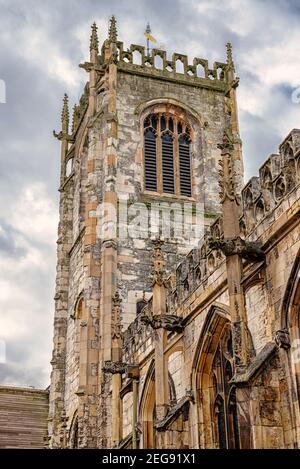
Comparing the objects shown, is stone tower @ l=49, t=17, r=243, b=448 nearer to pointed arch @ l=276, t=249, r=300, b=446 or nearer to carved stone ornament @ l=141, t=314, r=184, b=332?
carved stone ornament @ l=141, t=314, r=184, b=332

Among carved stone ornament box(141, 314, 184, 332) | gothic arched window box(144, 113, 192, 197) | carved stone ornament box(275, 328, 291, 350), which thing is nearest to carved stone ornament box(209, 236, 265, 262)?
carved stone ornament box(275, 328, 291, 350)

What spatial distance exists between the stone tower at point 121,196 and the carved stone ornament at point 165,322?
621 centimetres

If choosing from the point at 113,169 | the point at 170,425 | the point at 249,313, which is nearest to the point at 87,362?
the point at 113,169

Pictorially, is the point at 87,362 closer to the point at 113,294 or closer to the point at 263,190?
the point at 113,294

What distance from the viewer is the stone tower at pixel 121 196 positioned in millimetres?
24719

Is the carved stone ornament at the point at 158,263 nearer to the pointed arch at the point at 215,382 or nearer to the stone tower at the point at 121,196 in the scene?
the pointed arch at the point at 215,382

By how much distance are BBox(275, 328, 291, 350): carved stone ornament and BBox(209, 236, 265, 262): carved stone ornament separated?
4.97 feet

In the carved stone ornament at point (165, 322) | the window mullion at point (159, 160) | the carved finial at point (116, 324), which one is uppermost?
the window mullion at point (159, 160)

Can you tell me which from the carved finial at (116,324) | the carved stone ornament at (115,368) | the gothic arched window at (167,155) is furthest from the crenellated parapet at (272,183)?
the gothic arched window at (167,155)

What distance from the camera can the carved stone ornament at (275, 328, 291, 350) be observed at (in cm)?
1161

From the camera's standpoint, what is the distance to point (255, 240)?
13.1 meters

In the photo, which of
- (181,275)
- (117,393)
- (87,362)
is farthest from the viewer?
(87,362)

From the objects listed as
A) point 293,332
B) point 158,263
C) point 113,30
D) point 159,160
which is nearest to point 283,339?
point 293,332

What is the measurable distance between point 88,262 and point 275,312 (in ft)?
46.5
